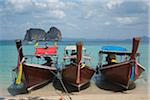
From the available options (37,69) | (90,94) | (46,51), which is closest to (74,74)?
(90,94)

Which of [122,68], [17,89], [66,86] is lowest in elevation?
[17,89]

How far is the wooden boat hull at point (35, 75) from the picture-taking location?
29.4ft

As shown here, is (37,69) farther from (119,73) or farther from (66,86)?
(119,73)

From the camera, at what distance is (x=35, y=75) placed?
30.4ft

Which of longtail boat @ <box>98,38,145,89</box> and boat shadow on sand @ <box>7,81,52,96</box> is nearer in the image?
longtail boat @ <box>98,38,145,89</box>

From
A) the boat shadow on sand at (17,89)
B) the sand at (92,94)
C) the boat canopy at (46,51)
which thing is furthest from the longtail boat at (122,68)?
the boat shadow on sand at (17,89)

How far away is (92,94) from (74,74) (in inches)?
36.7

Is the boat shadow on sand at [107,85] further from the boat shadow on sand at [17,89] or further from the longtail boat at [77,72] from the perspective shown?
the boat shadow on sand at [17,89]

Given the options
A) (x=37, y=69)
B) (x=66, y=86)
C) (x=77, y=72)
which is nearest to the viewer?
(x=77, y=72)

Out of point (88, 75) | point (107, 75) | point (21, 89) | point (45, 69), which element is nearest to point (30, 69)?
point (45, 69)

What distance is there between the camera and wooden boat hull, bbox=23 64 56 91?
353 inches

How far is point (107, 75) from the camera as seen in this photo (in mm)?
10078

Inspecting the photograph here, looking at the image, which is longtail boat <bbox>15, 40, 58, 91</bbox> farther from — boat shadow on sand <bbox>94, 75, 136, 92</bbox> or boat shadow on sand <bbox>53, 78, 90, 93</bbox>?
boat shadow on sand <bbox>94, 75, 136, 92</bbox>

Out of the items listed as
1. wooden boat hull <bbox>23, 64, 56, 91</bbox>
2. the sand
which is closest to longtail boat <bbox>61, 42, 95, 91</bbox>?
the sand
